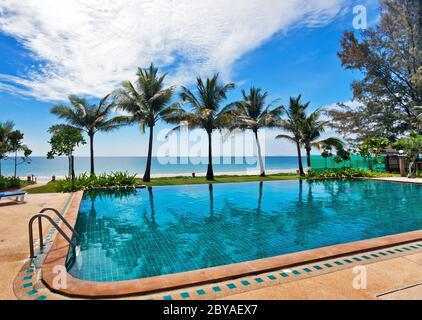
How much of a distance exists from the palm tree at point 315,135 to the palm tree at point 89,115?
55.5 ft

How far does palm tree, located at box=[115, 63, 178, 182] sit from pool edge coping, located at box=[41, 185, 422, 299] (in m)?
14.8

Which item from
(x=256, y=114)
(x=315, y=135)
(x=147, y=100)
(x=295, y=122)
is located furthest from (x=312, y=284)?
(x=315, y=135)

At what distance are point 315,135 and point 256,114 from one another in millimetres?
6267

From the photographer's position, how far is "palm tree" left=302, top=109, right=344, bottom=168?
77.1ft

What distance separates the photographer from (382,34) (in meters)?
26.3

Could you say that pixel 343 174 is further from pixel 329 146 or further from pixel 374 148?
pixel 374 148

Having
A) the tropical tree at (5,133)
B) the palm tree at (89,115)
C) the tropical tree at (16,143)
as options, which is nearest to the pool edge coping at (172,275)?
the palm tree at (89,115)

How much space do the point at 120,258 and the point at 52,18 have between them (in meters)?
10.2

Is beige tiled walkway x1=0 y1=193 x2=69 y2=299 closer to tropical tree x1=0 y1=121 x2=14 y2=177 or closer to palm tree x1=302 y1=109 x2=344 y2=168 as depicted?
tropical tree x1=0 y1=121 x2=14 y2=177

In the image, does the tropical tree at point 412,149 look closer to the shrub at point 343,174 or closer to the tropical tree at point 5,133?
the shrub at point 343,174

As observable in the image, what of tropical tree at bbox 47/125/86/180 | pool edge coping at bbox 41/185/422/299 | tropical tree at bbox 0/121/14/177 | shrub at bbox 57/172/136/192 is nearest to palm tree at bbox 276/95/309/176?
shrub at bbox 57/172/136/192

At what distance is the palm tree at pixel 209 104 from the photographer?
20.0 m
